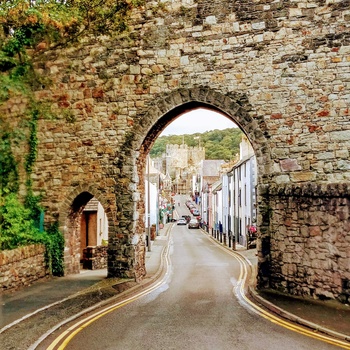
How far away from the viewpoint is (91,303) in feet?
31.1

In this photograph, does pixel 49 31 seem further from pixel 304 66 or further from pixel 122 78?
pixel 304 66

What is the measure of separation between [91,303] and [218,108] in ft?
20.9

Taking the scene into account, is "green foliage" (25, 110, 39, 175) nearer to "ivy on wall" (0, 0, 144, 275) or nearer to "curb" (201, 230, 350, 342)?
"ivy on wall" (0, 0, 144, 275)

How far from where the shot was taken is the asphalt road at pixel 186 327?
→ 21.6 feet

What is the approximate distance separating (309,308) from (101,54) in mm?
9275

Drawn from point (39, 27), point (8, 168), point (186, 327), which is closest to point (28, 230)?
point (8, 168)

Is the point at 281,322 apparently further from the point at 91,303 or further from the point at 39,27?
the point at 39,27

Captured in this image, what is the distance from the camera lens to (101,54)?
13.0 m

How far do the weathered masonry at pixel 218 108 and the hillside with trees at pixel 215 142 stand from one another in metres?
81.5

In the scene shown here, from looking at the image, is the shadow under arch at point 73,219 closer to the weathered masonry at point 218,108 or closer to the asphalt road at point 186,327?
the weathered masonry at point 218,108

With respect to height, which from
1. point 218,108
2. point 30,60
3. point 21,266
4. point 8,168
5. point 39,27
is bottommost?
point 21,266

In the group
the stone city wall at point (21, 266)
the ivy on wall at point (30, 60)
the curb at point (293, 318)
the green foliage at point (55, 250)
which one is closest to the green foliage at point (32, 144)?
the ivy on wall at point (30, 60)

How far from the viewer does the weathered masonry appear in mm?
10977

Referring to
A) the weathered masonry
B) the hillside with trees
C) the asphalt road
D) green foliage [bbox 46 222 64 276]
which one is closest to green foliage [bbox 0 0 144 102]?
the weathered masonry
